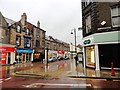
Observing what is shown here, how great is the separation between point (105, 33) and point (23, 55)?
26.5m

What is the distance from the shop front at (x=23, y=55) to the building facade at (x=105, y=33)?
22.0m

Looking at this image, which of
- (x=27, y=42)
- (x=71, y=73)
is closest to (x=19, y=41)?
(x=27, y=42)

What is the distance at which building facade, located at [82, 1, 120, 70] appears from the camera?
19.2 metres

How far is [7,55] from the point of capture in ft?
116

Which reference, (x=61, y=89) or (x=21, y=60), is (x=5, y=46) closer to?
(x=21, y=60)

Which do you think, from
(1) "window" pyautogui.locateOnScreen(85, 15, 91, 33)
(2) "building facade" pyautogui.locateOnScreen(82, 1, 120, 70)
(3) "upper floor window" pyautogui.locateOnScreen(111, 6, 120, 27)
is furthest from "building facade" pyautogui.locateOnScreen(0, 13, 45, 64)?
(3) "upper floor window" pyautogui.locateOnScreen(111, 6, 120, 27)

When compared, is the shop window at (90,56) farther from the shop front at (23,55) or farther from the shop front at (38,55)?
the shop front at (38,55)

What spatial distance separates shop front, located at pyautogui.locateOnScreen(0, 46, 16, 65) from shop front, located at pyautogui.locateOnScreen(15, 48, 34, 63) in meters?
1.89

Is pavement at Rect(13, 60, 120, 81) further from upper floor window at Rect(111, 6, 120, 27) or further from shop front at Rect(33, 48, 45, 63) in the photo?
shop front at Rect(33, 48, 45, 63)

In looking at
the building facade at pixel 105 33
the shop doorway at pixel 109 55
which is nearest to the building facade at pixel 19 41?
the building facade at pixel 105 33

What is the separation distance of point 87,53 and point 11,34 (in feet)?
62.5

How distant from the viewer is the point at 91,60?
22.6 m

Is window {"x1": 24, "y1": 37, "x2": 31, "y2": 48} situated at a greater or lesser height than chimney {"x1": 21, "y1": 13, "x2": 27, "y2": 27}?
lesser

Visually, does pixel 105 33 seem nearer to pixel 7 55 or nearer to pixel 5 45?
pixel 5 45
